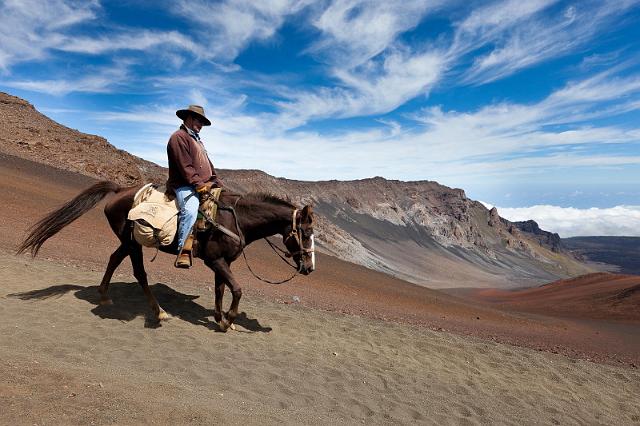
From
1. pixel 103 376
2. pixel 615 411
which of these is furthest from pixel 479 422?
pixel 103 376

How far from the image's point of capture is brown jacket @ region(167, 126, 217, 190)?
712cm

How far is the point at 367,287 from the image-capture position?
2567 centimetres

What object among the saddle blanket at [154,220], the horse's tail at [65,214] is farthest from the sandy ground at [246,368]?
the saddle blanket at [154,220]

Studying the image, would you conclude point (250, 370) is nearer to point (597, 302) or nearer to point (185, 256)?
point (185, 256)

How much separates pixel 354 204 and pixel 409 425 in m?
91.7

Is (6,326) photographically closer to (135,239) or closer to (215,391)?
(135,239)

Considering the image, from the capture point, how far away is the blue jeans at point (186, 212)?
23.5 feet

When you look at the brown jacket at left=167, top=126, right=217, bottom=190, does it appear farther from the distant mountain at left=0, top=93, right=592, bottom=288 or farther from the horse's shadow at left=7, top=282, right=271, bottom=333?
the distant mountain at left=0, top=93, right=592, bottom=288

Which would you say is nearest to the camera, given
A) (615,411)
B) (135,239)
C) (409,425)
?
(409,425)

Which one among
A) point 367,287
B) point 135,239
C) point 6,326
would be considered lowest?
point 367,287

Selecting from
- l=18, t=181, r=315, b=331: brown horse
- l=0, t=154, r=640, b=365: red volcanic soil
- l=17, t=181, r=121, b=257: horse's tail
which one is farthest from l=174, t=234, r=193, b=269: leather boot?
l=0, t=154, r=640, b=365: red volcanic soil

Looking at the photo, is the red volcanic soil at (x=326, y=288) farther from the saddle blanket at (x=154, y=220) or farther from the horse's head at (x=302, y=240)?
the horse's head at (x=302, y=240)

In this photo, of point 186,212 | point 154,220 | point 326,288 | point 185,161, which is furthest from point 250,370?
point 326,288

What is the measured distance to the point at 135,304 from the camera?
26.6 feet
